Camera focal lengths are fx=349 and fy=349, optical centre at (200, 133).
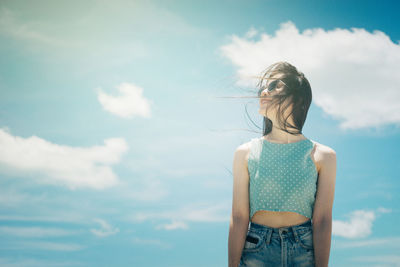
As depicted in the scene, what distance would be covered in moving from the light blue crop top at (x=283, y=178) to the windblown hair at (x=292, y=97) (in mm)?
290

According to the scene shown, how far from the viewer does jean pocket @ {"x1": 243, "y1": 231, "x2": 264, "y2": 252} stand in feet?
12.2

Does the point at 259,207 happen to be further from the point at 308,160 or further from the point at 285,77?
the point at 285,77

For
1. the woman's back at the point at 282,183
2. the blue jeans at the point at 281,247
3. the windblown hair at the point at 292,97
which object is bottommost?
the blue jeans at the point at 281,247

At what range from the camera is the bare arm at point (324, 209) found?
3654mm

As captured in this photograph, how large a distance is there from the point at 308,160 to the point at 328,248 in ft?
3.14

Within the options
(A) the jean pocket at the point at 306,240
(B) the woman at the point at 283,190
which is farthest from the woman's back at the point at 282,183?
(A) the jean pocket at the point at 306,240

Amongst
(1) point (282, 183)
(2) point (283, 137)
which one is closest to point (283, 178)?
(1) point (282, 183)

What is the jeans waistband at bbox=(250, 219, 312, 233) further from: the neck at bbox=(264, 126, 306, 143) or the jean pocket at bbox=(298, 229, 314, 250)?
the neck at bbox=(264, 126, 306, 143)

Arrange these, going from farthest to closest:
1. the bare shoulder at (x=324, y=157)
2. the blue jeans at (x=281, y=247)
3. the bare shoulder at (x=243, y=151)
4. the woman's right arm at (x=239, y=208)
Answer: the bare shoulder at (x=243, y=151), the bare shoulder at (x=324, y=157), the woman's right arm at (x=239, y=208), the blue jeans at (x=281, y=247)

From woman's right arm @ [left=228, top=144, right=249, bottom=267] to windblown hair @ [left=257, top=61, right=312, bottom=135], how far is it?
0.56m

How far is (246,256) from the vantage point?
12.3 ft

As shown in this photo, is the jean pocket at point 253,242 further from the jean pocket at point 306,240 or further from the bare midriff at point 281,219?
the jean pocket at point 306,240

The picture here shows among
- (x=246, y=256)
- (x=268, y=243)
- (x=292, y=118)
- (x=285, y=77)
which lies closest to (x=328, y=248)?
(x=268, y=243)

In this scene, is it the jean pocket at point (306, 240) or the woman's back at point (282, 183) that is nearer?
the jean pocket at point (306, 240)
